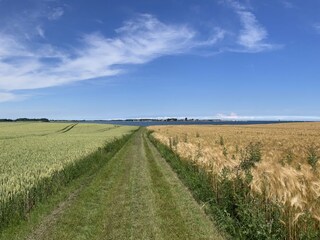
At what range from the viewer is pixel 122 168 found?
77.3 ft

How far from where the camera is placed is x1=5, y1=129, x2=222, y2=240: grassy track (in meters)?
10.2

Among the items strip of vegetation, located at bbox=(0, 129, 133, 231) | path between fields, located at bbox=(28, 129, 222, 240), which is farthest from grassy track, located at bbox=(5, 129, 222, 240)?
strip of vegetation, located at bbox=(0, 129, 133, 231)

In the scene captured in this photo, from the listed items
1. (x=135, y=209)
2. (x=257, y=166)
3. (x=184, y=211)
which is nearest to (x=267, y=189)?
(x=257, y=166)

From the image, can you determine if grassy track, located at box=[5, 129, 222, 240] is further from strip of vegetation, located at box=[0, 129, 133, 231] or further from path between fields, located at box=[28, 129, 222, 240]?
strip of vegetation, located at box=[0, 129, 133, 231]

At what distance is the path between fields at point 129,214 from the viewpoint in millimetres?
10219

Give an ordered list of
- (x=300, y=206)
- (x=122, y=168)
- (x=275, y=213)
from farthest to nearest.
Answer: (x=122, y=168)
(x=275, y=213)
(x=300, y=206)

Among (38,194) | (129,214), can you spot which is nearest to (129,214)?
(129,214)

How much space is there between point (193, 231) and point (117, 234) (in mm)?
2162

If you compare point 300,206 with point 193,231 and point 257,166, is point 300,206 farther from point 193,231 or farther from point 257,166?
point 193,231

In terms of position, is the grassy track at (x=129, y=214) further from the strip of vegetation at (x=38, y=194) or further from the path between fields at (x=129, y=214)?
the strip of vegetation at (x=38, y=194)

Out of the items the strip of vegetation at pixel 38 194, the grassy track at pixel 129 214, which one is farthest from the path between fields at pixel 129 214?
the strip of vegetation at pixel 38 194

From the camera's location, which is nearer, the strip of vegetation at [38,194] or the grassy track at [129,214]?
the grassy track at [129,214]

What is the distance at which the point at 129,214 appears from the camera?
40.0 feet

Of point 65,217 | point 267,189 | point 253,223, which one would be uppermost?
point 267,189
